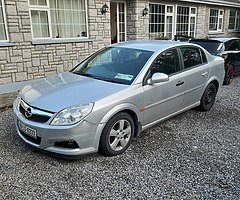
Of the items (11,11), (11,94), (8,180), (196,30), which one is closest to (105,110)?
(8,180)

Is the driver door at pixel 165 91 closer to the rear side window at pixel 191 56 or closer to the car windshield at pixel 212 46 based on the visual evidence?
the rear side window at pixel 191 56

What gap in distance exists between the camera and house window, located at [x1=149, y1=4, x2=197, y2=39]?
1142cm

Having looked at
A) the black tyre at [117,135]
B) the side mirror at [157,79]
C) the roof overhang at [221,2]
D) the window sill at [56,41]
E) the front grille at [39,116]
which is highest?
the roof overhang at [221,2]

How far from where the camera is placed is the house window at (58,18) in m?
7.04

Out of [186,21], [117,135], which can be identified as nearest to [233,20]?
[186,21]

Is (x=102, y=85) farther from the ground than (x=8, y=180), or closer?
farther from the ground

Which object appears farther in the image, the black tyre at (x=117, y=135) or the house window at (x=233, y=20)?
the house window at (x=233, y=20)

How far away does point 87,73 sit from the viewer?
12.7 feet

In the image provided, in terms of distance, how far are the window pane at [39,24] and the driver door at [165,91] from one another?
4.66 metres

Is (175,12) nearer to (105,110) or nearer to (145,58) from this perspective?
(145,58)

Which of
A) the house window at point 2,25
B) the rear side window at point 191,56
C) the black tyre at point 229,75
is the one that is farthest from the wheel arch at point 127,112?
the black tyre at point 229,75

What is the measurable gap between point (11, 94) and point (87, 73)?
3.41 meters

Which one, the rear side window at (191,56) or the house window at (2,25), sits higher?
the house window at (2,25)

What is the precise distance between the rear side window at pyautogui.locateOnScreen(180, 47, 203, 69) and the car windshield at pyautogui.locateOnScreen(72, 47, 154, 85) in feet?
2.81
